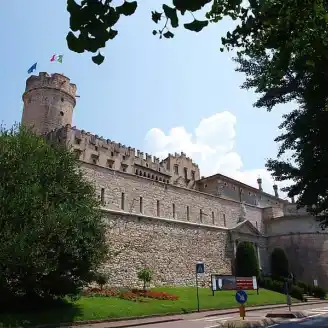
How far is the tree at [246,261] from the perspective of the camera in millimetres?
38812

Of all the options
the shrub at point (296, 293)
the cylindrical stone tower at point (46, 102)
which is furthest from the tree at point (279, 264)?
the cylindrical stone tower at point (46, 102)

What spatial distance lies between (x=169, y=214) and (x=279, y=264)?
16771 mm

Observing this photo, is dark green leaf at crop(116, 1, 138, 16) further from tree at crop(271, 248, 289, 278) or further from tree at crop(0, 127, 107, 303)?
tree at crop(271, 248, 289, 278)

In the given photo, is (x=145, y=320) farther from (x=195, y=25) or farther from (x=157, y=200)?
(x=157, y=200)

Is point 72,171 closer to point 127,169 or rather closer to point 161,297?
point 161,297

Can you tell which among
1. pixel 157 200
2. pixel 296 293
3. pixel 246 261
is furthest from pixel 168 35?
pixel 246 261

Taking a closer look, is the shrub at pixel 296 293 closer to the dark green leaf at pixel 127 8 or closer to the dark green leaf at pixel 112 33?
the dark green leaf at pixel 112 33

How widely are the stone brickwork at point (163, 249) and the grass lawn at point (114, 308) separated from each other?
3.21 meters

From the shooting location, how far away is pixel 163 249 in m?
Answer: 33.3

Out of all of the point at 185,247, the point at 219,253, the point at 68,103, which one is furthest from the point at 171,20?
the point at 68,103

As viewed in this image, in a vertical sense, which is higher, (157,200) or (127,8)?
(157,200)

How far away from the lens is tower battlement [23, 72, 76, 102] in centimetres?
5084

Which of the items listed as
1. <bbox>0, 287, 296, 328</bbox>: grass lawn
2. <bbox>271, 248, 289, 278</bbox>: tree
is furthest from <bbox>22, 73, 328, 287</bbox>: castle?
<bbox>0, 287, 296, 328</bbox>: grass lawn

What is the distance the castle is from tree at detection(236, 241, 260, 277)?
2.55 ft
